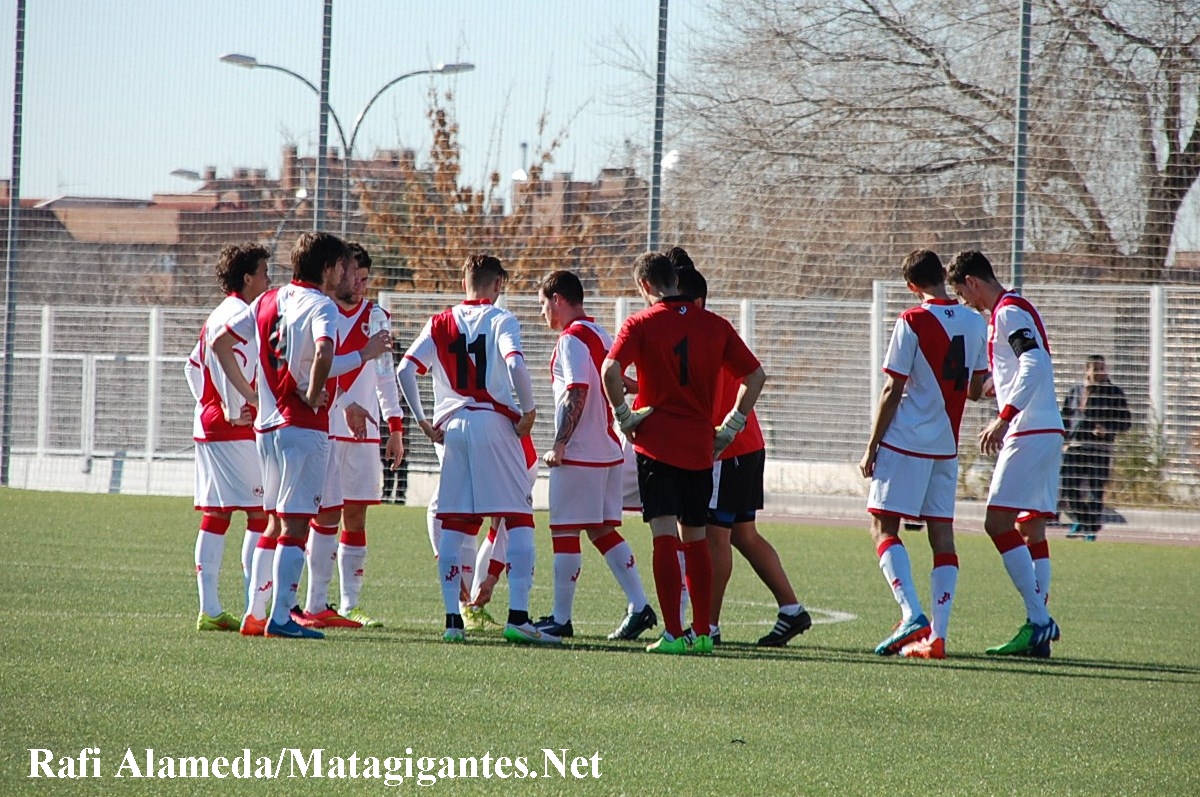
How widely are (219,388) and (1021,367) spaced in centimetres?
467

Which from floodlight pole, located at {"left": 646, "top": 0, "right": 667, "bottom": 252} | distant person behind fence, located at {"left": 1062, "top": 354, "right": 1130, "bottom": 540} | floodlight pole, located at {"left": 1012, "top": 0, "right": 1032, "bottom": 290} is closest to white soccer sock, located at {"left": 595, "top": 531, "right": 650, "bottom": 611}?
floodlight pole, located at {"left": 646, "top": 0, "right": 667, "bottom": 252}

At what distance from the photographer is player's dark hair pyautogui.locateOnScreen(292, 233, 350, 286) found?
26.6 ft

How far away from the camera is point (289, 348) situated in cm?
799

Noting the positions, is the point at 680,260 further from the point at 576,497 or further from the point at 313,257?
the point at 313,257

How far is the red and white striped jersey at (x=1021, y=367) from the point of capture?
901cm

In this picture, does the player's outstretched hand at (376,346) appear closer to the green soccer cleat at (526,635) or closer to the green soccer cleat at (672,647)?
the green soccer cleat at (526,635)

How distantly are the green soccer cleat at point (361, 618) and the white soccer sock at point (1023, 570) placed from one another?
3.70m

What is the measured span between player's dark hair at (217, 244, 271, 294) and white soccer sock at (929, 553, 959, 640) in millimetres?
4254

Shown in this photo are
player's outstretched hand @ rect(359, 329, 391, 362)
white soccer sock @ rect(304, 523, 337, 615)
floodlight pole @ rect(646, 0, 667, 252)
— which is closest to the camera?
player's outstretched hand @ rect(359, 329, 391, 362)

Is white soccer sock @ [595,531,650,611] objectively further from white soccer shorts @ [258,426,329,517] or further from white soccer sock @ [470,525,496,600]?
white soccer shorts @ [258,426,329,517]

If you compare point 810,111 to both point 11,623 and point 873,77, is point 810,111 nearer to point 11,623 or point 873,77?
point 873,77

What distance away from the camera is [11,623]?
8055 mm

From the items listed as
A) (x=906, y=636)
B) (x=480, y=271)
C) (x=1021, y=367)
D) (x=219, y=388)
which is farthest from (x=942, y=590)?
(x=219, y=388)

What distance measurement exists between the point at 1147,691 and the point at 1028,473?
1.95 meters
